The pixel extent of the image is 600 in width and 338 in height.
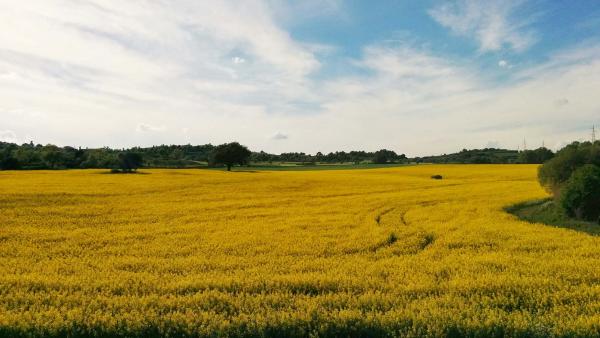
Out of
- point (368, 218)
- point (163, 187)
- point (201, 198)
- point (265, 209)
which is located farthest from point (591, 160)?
point (163, 187)

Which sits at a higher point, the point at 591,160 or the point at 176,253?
the point at 591,160

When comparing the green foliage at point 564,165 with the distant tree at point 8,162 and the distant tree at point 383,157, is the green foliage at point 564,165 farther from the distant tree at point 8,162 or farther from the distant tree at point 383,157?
the distant tree at point 383,157

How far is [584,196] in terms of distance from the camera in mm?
22672

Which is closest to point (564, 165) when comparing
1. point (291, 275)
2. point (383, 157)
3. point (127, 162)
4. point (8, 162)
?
point (291, 275)

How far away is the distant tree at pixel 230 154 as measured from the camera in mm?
80781

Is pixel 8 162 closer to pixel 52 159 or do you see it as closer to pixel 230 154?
pixel 52 159

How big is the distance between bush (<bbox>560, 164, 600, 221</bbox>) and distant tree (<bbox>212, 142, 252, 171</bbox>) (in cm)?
6366

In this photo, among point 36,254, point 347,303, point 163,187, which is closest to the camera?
point 347,303

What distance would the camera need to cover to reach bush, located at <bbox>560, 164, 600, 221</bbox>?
22516mm

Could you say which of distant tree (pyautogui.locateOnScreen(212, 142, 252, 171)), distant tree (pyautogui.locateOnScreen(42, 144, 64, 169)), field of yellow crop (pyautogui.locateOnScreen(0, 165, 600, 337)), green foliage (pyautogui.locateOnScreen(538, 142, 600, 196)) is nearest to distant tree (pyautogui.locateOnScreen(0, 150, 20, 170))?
distant tree (pyautogui.locateOnScreen(42, 144, 64, 169))

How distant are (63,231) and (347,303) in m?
13.5

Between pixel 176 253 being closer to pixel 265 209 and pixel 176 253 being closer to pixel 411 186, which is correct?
pixel 265 209

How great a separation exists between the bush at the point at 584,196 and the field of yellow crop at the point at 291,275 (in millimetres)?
4419

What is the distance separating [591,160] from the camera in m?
30.8
